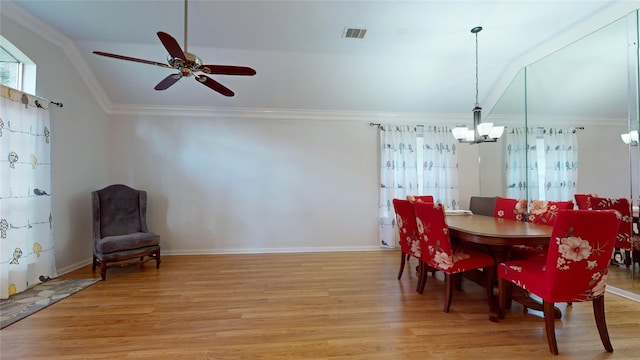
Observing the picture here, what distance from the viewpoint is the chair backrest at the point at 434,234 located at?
2273 millimetres

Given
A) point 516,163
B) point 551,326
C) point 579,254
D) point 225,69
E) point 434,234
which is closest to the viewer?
point 579,254

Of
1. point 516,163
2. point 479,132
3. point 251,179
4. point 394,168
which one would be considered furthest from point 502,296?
point 251,179

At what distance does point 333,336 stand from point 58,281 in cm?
328

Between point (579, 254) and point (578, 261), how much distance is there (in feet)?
0.17

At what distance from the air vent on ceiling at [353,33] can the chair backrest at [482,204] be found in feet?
10.2

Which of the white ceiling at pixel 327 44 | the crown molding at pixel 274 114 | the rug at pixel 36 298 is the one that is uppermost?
the white ceiling at pixel 327 44

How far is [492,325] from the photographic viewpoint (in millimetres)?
2121

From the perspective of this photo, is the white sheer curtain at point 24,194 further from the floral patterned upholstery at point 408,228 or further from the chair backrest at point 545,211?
the chair backrest at point 545,211

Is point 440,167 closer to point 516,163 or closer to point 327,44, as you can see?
point 516,163

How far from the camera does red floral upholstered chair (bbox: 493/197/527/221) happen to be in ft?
9.43

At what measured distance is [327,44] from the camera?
10.8 feet

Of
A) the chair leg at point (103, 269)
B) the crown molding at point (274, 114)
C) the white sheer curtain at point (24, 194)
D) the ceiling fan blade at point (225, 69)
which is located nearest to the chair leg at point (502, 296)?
the ceiling fan blade at point (225, 69)

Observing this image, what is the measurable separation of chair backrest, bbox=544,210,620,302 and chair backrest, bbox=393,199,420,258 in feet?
3.79

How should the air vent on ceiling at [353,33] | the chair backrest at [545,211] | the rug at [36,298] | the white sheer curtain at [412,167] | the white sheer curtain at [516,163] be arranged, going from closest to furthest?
the rug at [36,298] < the chair backrest at [545,211] < the air vent on ceiling at [353,33] < the white sheer curtain at [516,163] < the white sheer curtain at [412,167]
